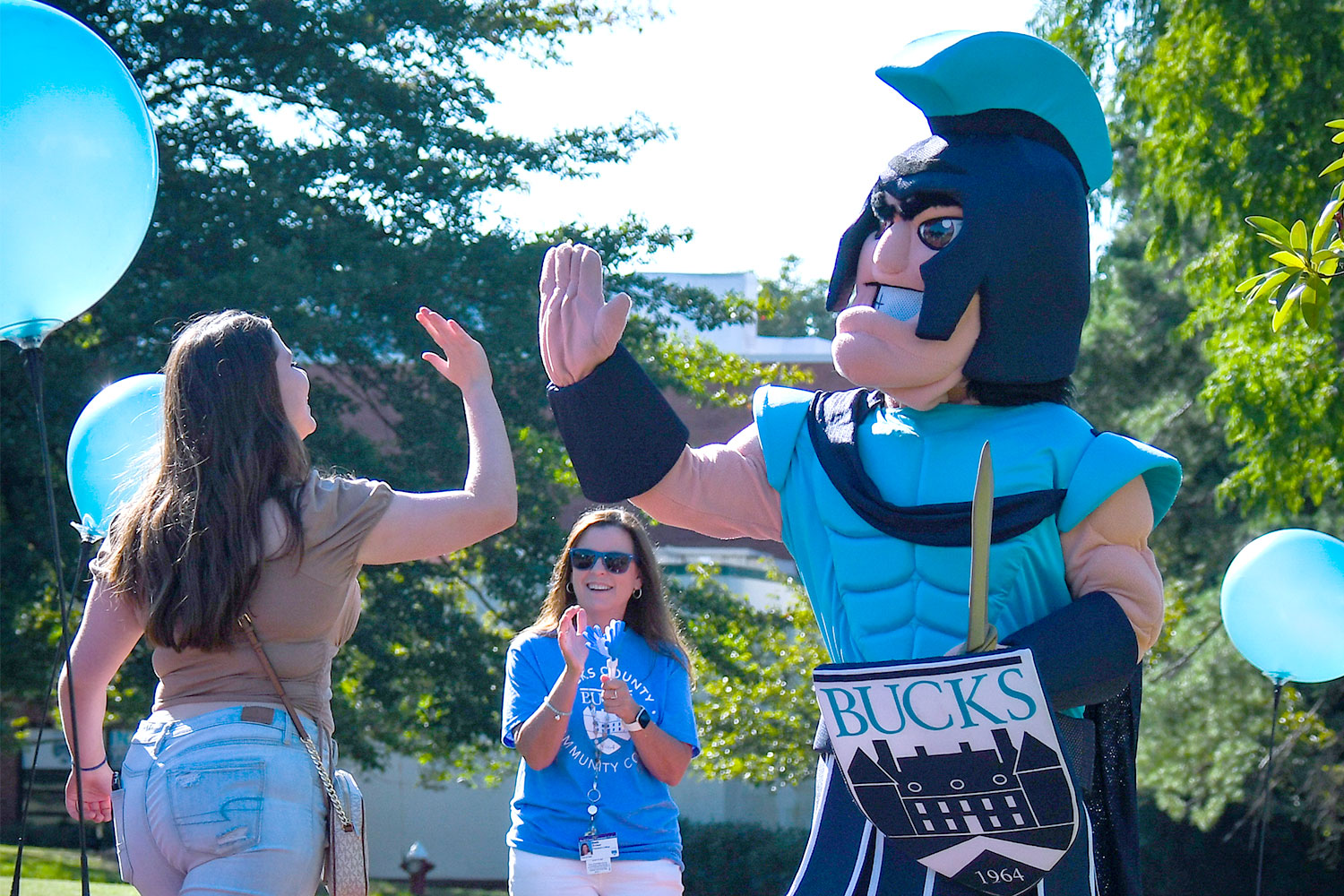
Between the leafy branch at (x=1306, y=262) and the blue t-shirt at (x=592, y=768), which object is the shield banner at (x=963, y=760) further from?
the blue t-shirt at (x=592, y=768)

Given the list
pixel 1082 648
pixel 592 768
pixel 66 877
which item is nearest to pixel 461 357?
pixel 1082 648

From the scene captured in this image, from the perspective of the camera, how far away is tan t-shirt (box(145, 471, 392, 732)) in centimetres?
262

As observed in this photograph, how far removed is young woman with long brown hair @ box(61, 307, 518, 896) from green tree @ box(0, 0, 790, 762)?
626 centimetres

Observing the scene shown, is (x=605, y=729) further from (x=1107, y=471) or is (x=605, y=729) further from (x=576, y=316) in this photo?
(x=1107, y=471)

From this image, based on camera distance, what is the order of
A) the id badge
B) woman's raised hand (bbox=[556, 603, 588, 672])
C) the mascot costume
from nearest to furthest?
the mascot costume
woman's raised hand (bbox=[556, 603, 588, 672])
the id badge

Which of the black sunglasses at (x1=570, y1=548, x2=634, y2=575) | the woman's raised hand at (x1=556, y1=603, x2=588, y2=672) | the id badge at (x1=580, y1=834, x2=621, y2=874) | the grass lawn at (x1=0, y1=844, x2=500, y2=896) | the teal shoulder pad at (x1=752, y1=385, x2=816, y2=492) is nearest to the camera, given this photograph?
the teal shoulder pad at (x1=752, y1=385, x2=816, y2=492)

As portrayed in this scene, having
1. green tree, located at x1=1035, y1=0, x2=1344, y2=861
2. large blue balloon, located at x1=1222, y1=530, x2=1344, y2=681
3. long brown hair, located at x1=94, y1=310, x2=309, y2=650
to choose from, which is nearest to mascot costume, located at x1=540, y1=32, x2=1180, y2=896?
long brown hair, located at x1=94, y1=310, x2=309, y2=650

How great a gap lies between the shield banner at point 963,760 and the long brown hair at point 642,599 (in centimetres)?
201

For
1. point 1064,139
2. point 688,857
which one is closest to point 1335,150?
point 1064,139

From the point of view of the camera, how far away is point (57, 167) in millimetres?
3170

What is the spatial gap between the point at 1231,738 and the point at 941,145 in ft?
32.6

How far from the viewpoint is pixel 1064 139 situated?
247 cm

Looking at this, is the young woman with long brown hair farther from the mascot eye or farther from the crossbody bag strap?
the mascot eye

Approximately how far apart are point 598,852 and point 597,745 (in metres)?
0.28
